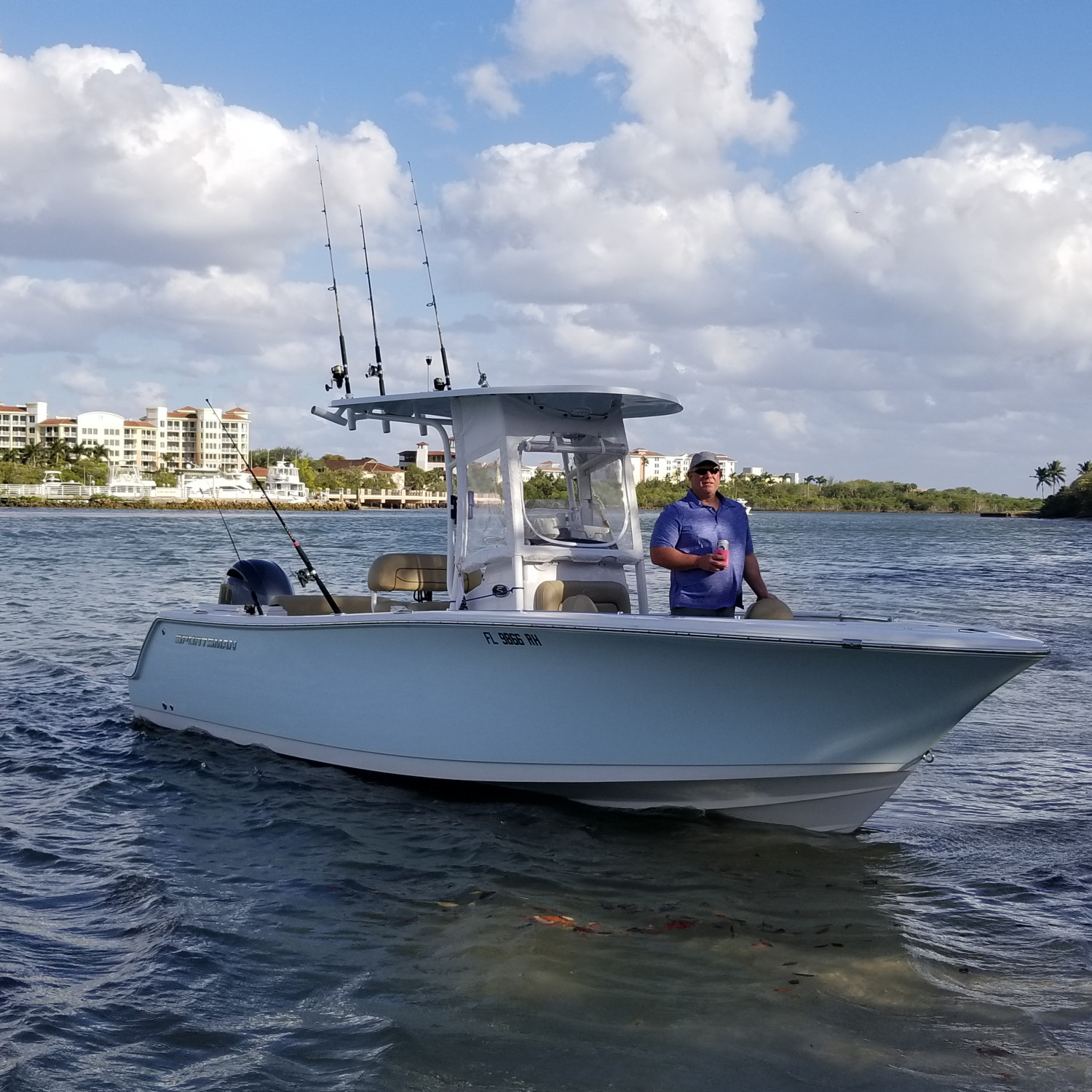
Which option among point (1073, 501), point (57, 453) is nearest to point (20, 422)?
point (57, 453)

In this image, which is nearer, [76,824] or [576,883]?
[576,883]

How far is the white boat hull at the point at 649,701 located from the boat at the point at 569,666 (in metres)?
0.01

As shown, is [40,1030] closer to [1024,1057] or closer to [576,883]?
[576,883]

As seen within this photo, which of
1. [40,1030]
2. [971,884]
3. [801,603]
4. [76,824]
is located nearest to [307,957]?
[40,1030]

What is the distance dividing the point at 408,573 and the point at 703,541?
288cm

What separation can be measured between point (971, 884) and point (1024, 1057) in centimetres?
230

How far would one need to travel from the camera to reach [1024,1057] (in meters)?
4.60

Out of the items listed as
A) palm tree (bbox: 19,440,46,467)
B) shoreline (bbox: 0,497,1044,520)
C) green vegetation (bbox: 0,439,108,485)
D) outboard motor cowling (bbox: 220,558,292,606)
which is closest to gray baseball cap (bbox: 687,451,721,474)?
outboard motor cowling (bbox: 220,558,292,606)

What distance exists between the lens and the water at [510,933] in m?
4.58

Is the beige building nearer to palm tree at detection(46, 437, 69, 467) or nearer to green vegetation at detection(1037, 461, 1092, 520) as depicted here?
palm tree at detection(46, 437, 69, 467)

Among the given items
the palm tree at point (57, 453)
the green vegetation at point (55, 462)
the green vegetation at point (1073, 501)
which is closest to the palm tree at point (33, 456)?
the green vegetation at point (55, 462)

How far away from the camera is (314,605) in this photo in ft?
31.5

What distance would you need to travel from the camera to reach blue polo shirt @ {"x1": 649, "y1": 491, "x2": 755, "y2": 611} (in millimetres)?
7441

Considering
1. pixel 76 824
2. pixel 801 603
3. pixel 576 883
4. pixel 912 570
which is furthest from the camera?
pixel 912 570
